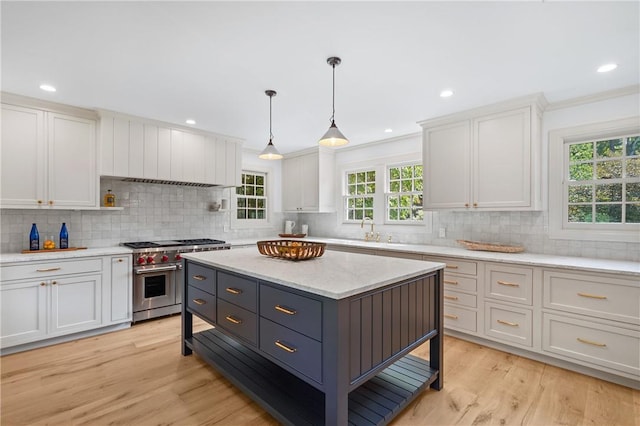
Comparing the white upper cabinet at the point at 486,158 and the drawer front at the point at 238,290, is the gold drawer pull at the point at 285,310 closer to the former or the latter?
the drawer front at the point at 238,290

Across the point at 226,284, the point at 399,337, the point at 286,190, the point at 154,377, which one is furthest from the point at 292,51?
the point at 286,190

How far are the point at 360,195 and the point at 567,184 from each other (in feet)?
8.70

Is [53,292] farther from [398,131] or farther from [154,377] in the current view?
[398,131]

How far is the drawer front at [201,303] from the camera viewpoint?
2446mm

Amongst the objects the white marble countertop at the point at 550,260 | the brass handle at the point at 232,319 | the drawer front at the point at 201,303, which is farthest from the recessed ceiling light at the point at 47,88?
the white marble countertop at the point at 550,260

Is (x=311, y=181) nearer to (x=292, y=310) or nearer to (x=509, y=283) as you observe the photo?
(x=509, y=283)

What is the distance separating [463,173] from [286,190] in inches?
125

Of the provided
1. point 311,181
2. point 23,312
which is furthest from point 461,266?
point 23,312

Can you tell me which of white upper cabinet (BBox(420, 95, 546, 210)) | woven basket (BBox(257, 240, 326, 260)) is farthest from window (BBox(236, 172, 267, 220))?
white upper cabinet (BBox(420, 95, 546, 210))

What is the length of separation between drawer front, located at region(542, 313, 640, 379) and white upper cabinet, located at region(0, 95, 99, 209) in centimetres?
468

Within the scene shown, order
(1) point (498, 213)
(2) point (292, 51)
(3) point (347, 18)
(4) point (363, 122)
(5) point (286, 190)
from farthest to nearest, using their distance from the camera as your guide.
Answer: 1. (5) point (286, 190)
2. (4) point (363, 122)
3. (1) point (498, 213)
4. (2) point (292, 51)
5. (3) point (347, 18)

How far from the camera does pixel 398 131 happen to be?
425 centimetres

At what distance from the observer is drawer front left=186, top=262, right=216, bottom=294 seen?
8.02 feet

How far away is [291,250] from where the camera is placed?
7.76 feet
